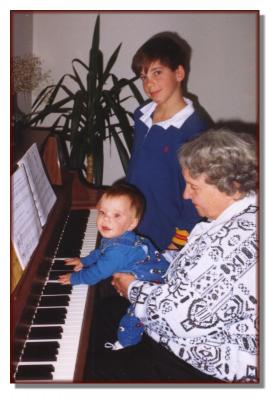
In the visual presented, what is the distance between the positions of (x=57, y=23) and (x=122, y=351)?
2897 millimetres

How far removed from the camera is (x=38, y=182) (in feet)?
5.79

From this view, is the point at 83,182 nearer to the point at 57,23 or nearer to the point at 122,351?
the point at 122,351

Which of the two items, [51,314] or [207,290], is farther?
[51,314]

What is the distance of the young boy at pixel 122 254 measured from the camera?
1690mm

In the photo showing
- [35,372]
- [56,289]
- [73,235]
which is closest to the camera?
[35,372]

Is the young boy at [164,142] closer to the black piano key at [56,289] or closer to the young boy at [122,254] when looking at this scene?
the young boy at [122,254]

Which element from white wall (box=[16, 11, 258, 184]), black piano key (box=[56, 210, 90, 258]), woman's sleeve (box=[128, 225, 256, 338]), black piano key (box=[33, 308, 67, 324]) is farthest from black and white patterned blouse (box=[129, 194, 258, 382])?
white wall (box=[16, 11, 258, 184])

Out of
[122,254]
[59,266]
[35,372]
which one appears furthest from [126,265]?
[35,372]

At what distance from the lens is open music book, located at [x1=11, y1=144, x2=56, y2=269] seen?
4.56 ft

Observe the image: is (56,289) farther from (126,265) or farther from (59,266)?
(126,265)

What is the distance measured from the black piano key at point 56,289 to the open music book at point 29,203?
205 mm

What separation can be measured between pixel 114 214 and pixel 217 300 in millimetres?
650

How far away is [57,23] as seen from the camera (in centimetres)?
361

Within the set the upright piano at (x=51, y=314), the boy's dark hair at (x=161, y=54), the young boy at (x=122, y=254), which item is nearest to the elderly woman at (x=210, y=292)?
the young boy at (x=122, y=254)
